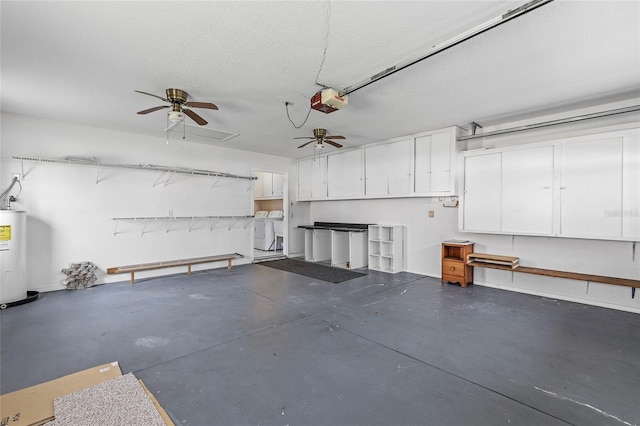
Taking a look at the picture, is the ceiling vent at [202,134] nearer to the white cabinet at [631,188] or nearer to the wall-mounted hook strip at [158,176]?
the wall-mounted hook strip at [158,176]

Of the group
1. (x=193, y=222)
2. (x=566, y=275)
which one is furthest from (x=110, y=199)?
(x=566, y=275)

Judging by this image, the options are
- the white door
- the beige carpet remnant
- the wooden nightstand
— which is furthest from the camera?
the white door

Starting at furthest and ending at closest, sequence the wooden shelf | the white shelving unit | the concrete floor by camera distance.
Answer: the white shelving unit → the wooden shelf → the concrete floor

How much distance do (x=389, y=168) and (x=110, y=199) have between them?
16.7 ft

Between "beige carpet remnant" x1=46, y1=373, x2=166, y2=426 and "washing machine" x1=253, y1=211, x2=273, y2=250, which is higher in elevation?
"washing machine" x1=253, y1=211, x2=273, y2=250

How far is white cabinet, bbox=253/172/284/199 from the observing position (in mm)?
8273

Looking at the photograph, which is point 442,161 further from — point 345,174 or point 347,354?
point 347,354

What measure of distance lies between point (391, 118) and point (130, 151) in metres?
4.59

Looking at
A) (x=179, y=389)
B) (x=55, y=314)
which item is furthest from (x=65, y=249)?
(x=179, y=389)

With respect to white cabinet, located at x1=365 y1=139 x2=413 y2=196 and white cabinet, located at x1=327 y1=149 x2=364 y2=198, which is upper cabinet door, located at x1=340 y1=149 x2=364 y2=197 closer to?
white cabinet, located at x1=327 y1=149 x2=364 y2=198

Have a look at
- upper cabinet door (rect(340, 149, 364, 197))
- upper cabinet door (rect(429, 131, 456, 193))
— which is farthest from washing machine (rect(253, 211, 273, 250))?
upper cabinet door (rect(429, 131, 456, 193))

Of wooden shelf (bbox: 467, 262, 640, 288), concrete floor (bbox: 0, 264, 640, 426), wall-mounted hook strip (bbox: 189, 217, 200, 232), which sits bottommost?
concrete floor (bbox: 0, 264, 640, 426)

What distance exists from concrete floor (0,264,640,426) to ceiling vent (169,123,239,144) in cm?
Answer: 272

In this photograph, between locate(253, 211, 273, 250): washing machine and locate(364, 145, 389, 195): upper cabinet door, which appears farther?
locate(253, 211, 273, 250): washing machine
